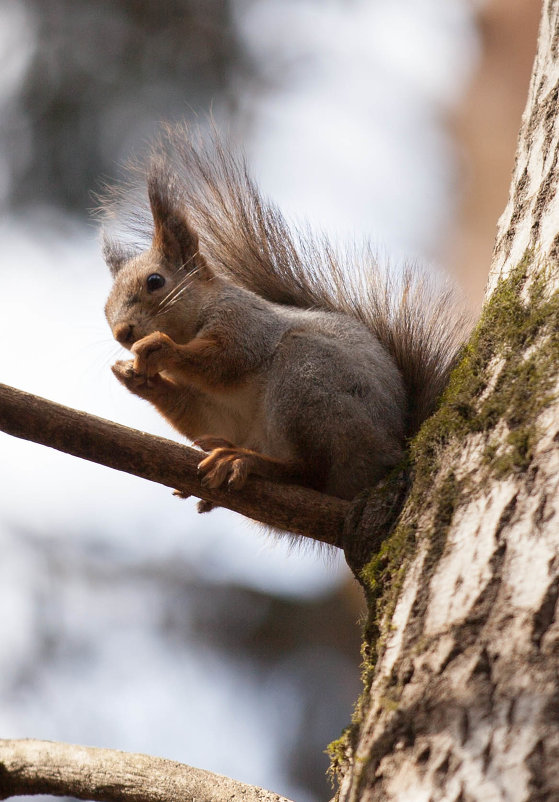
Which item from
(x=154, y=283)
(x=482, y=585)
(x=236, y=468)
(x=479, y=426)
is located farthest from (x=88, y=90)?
(x=482, y=585)

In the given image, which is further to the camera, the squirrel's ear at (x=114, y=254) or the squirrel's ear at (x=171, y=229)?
the squirrel's ear at (x=114, y=254)

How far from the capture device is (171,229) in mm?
2514

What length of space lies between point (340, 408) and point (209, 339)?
0.49 metres

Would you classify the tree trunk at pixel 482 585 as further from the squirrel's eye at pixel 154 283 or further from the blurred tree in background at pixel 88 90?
the blurred tree in background at pixel 88 90

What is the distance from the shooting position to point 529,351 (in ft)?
4.69

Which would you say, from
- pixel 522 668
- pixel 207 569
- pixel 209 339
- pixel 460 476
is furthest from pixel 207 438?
pixel 207 569

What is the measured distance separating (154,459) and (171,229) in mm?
1039

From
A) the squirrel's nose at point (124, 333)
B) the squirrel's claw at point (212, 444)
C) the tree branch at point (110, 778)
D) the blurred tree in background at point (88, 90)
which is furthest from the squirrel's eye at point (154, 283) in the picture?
the blurred tree in background at point (88, 90)

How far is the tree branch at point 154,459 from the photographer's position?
1.64 metres

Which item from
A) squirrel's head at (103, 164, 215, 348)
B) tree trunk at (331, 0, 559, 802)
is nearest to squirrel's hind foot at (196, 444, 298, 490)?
tree trunk at (331, 0, 559, 802)

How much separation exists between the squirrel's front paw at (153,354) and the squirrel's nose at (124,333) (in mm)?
151

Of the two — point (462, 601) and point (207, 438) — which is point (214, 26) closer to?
point (207, 438)

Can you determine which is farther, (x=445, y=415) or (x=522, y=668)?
(x=445, y=415)

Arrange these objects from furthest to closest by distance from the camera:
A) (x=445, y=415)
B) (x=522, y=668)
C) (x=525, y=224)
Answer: (x=525, y=224), (x=445, y=415), (x=522, y=668)
